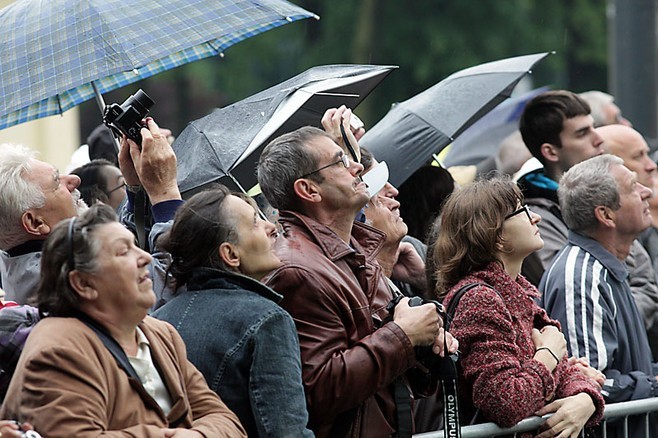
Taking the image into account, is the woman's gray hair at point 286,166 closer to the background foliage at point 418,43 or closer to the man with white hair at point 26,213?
the man with white hair at point 26,213

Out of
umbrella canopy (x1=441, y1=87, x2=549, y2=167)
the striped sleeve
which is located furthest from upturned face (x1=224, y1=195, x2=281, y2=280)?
umbrella canopy (x1=441, y1=87, x2=549, y2=167)

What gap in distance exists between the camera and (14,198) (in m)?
4.95

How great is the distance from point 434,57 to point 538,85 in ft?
13.7

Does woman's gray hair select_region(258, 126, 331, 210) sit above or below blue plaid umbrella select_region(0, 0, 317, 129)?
below

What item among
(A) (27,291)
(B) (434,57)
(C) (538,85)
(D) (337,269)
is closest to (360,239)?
(D) (337,269)

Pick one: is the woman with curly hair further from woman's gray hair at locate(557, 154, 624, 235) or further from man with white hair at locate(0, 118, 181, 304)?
man with white hair at locate(0, 118, 181, 304)

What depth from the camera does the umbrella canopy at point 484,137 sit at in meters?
10.0

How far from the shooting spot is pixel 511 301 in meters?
5.12

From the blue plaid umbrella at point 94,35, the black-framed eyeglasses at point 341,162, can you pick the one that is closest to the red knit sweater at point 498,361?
the black-framed eyeglasses at point 341,162

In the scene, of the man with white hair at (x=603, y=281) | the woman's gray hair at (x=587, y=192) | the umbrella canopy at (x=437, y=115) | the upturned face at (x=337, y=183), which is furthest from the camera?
the umbrella canopy at (x=437, y=115)

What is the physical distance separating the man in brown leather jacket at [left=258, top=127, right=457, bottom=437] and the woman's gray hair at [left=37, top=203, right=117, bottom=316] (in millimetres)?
864

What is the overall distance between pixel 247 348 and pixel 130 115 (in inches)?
47.8

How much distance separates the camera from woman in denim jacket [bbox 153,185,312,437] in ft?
13.4

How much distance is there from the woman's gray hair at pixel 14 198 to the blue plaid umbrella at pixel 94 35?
0.73 ft
